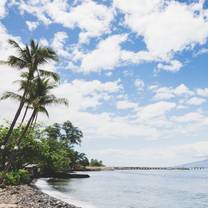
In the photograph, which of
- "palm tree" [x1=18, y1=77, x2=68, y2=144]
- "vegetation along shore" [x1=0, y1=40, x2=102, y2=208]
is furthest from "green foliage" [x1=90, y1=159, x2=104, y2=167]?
"palm tree" [x1=18, y1=77, x2=68, y2=144]

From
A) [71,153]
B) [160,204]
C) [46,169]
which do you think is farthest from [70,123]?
[160,204]


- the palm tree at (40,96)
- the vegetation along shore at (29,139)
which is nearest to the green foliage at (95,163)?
the vegetation along shore at (29,139)

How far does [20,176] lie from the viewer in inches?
2301

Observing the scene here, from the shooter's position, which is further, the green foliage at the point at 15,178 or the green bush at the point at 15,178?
the green bush at the point at 15,178

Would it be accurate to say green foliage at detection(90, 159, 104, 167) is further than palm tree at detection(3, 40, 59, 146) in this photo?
Yes

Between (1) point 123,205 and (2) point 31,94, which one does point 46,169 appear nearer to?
(2) point 31,94

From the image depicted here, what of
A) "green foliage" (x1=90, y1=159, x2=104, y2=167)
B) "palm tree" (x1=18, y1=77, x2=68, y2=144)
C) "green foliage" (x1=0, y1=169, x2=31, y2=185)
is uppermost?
"green foliage" (x1=90, y1=159, x2=104, y2=167)

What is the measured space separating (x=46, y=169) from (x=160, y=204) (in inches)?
1826

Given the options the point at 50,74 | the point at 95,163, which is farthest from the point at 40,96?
the point at 95,163

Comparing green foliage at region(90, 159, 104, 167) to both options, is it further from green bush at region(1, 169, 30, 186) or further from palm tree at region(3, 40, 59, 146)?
palm tree at region(3, 40, 59, 146)

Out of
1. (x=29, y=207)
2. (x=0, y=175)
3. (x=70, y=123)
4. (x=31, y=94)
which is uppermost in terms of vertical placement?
(x=70, y=123)

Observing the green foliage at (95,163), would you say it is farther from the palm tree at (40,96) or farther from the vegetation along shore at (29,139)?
the palm tree at (40,96)

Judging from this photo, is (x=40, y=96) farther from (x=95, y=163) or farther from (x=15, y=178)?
(x=95, y=163)

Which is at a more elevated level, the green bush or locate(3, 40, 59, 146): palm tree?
locate(3, 40, 59, 146): palm tree
